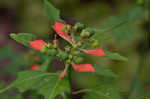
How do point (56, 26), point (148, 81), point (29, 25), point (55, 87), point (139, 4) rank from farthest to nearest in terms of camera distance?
1. point (29, 25)
2. point (148, 81)
3. point (139, 4)
4. point (56, 26)
5. point (55, 87)

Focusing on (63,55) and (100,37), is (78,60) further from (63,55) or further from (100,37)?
(100,37)

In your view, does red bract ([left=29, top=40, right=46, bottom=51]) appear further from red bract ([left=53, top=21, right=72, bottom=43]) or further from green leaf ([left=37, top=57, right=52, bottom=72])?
green leaf ([left=37, top=57, right=52, bottom=72])

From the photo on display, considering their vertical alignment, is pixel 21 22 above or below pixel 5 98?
above

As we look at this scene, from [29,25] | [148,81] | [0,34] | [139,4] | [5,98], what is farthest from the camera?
[0,34]

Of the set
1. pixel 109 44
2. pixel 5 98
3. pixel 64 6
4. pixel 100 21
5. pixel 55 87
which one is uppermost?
pixel 64 6

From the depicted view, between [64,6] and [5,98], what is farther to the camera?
[64,6]

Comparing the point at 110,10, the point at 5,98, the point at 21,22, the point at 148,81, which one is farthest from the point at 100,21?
the point at 5,98

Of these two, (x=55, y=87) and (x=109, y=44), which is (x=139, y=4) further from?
(x=55, y=87)
